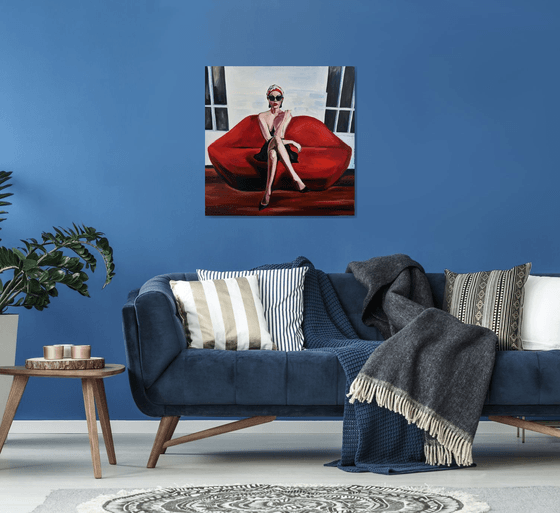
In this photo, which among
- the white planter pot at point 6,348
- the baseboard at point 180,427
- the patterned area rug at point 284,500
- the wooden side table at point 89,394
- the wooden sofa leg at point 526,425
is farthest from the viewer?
the baseboard at point 180,427

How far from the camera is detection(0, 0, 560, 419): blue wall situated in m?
3.70

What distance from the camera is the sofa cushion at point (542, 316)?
10.1ft

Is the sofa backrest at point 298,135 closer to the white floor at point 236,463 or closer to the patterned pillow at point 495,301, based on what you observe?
the patterned pillow at point 495,301

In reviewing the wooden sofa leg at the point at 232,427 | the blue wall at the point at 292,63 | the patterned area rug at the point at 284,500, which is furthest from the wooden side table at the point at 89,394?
the blue wall at the point at 292,63

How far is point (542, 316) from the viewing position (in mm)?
3117

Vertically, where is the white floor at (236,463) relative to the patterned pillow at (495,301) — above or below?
below

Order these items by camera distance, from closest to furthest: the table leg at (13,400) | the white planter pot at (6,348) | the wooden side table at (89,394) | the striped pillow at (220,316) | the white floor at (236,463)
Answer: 1. the white floor at (236,463)
2. the wooden side table at (89,394)
3. the table leg at (13,400)
4. the striped pillow at (220,316)
5. the white planter pot at (6,348)

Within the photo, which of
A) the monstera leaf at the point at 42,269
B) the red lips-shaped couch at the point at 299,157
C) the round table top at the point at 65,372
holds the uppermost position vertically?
the red lips-shaped couch at the point at 299,157

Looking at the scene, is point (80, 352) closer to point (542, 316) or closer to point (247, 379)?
point (247, 379)

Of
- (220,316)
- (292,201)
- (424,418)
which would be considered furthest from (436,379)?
(292,201)

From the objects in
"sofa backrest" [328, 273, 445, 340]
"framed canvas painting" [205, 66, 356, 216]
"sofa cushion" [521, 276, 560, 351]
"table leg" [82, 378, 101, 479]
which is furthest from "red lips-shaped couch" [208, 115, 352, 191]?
"table leg" [82, 378, 101, 479]

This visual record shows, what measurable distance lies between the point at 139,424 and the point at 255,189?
4.40 feet

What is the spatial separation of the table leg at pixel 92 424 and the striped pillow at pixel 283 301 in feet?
2.80

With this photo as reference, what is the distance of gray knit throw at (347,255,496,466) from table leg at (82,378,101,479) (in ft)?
3.10
